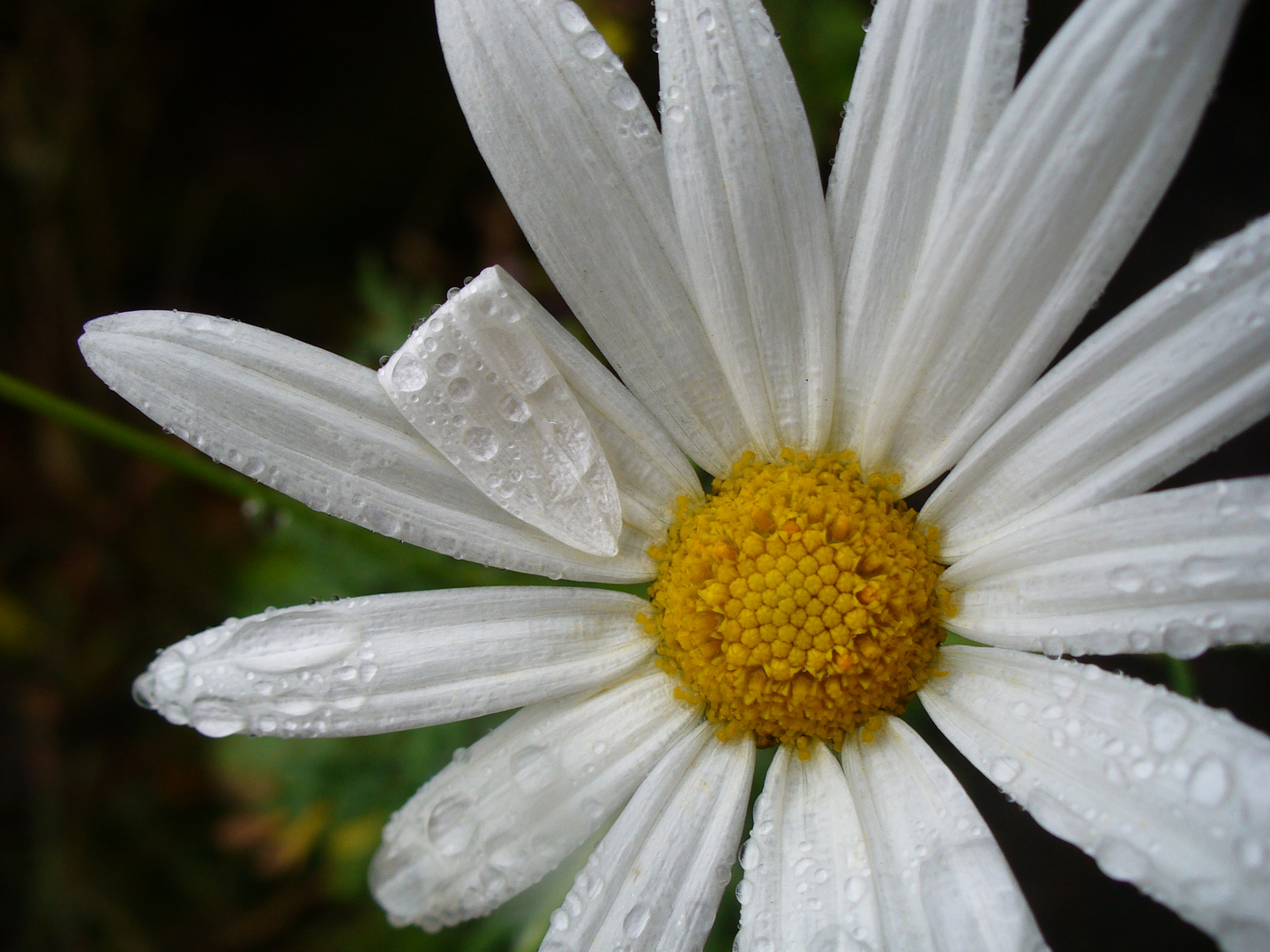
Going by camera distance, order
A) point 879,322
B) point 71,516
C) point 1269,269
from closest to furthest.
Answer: point 1269,269, point 879,322, point 71,516

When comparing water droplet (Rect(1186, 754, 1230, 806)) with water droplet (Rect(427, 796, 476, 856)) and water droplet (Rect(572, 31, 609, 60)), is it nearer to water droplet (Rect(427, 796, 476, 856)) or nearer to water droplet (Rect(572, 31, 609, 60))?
water droplet (Rect(427, 796, 476, 856))

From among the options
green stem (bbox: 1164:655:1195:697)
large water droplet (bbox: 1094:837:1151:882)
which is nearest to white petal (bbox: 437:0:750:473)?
large water droplet (bbox: 1094:837:1151:882)

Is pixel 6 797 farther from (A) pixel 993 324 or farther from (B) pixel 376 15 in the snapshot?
(A) pixel 993 324

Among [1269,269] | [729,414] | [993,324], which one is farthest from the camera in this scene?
[729,414]

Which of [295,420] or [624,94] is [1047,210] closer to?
[624,94]

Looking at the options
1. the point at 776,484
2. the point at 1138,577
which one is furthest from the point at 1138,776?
the point at 776,484

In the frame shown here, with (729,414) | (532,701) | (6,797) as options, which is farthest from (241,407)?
(6,797)

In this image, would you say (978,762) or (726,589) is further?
(726,589)
